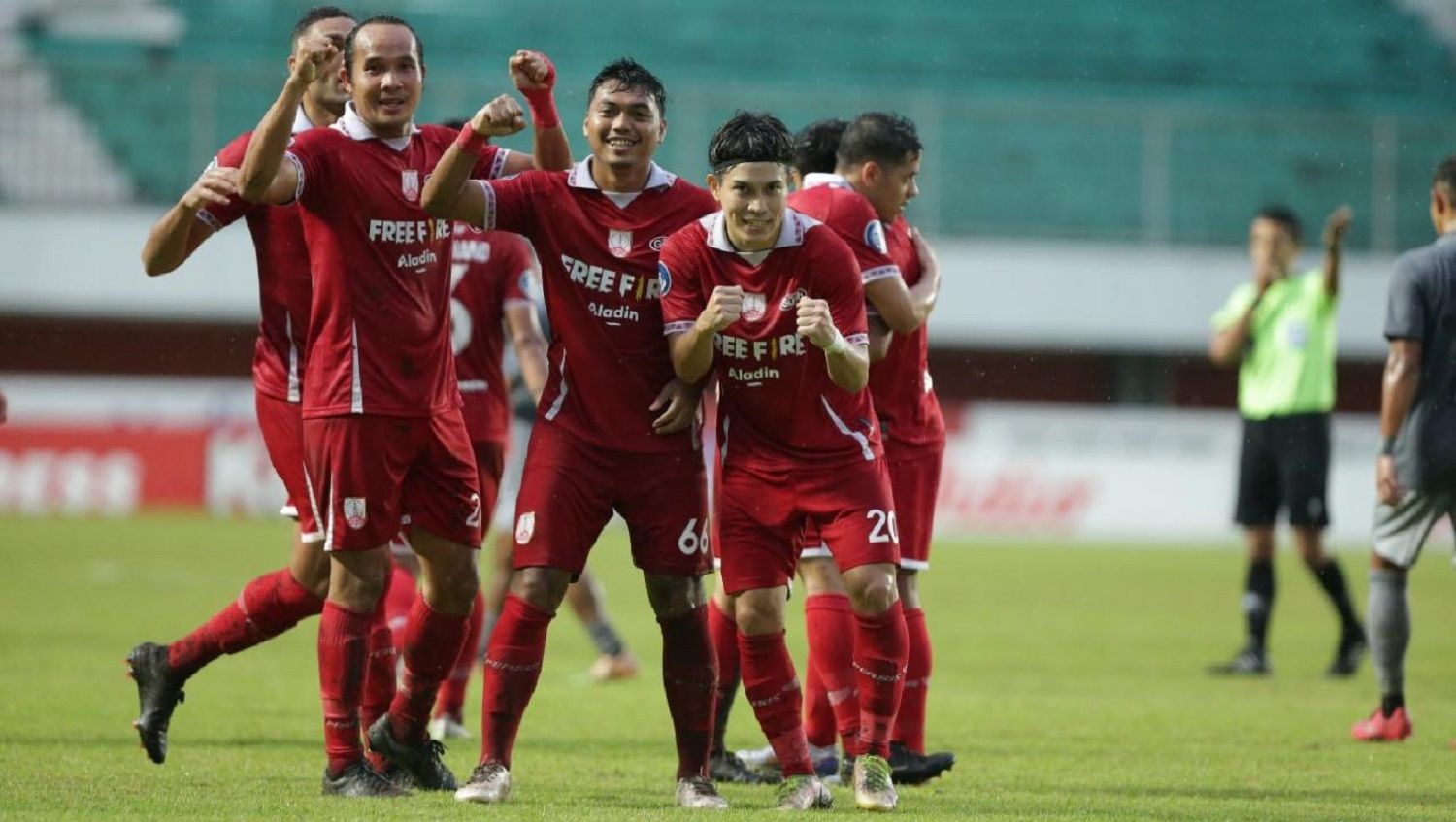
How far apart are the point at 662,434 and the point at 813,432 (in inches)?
18.4

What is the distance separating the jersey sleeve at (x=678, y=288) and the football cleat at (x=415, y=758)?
1.63m

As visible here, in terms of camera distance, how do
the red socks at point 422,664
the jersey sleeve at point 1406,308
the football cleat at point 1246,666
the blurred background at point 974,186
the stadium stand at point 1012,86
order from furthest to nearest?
the stadium stand at point 1012,86 → the blurred background at point 974,186 → the football cleat at point 1246,666 → the jersey sleeve at point 1406,308 → the red socks at point 422,664

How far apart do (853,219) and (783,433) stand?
0.93m

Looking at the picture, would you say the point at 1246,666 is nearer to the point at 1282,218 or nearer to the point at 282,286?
the point at 1282,218

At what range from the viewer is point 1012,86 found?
27984mm

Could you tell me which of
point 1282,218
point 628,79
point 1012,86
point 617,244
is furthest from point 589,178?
point 1012,86

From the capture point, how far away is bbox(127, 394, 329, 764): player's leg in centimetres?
667

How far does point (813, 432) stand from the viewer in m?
6.07

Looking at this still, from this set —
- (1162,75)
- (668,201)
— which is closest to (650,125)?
(668,201)

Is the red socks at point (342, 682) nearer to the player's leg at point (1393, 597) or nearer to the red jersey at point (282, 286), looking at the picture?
the red jersey at point (282, 286)

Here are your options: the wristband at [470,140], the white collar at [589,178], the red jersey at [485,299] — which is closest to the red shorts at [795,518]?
the white collar at [589,178]

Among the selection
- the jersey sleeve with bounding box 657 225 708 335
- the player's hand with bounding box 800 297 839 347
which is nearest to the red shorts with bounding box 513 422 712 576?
the jersey sleeve with bounding box 657 225 708 335

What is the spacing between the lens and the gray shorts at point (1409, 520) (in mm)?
8008

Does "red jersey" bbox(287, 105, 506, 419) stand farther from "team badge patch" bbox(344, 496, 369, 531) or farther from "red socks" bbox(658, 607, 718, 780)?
"red socks" bbox(658, 607, 718, 780)
